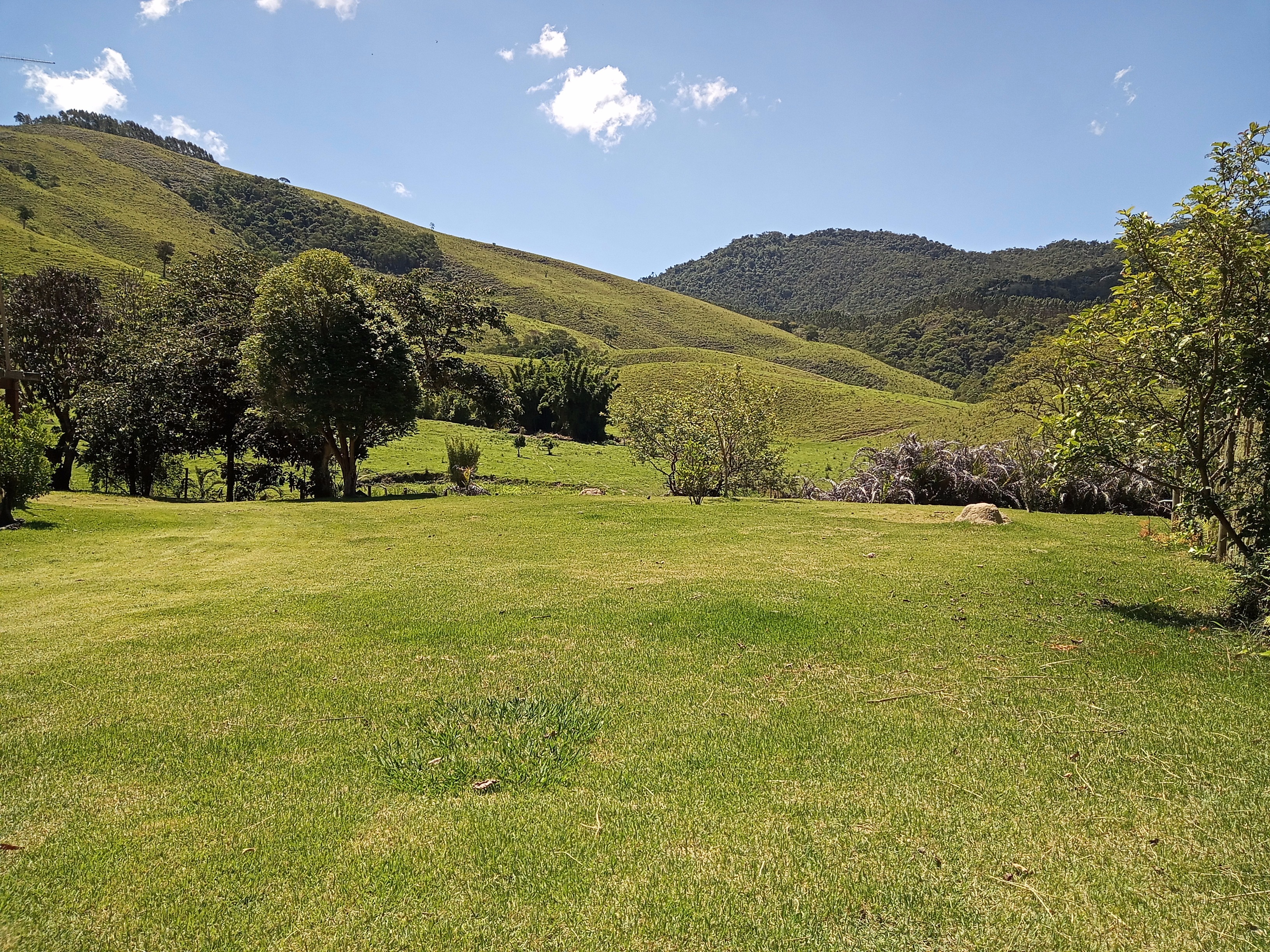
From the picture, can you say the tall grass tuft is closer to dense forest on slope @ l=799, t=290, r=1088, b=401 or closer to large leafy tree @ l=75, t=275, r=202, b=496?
large leafy tree @ l=75, t=275, r=202, b=496

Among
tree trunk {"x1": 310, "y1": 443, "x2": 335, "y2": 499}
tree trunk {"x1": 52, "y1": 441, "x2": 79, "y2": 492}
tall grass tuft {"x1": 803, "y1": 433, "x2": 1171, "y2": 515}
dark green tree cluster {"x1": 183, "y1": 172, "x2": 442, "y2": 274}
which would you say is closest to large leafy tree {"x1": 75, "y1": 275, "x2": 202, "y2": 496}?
tree trunk {"x1": 52, "y1": 441, "x2": 79, "y2": 492}

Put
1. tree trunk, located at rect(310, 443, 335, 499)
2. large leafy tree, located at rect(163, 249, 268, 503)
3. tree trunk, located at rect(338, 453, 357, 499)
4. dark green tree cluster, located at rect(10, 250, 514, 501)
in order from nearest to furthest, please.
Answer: dark green tree cluster, located at rect(10, 250, 514, 501)
tree trunk, located at rect(338, 453, 357, 499)
large leafy tree, located at rect(163, 249, 268, 503)
tree trunk, located at rect(310, 443, 335, 499)

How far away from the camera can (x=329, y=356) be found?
2070 centimetres

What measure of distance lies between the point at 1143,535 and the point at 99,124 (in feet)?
799

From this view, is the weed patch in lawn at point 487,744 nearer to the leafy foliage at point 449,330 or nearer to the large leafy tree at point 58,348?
the leafy foliage at point 449,330

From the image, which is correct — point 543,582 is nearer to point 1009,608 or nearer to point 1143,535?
point 1009,608

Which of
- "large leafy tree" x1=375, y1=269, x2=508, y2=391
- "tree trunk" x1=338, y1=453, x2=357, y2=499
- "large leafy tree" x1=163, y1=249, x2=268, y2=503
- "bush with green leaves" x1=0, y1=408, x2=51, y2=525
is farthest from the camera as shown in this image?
"large leafy tree" x1=375, y1=269, x2=508, y2=391

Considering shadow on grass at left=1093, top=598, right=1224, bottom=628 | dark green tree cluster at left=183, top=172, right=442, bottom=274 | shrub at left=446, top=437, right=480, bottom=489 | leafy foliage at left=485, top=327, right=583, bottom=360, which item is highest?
dark green tree cluster at left=183, top=172, right=442, bottom=274

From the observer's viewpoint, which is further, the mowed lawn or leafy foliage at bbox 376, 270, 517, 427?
leafy foliage at bbox 376, 270, 517, 427

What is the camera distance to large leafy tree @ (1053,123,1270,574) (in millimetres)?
5719

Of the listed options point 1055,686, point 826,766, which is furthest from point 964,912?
point 1055,686

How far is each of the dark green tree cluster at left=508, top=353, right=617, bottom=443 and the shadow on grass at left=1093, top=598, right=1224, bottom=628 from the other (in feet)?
158

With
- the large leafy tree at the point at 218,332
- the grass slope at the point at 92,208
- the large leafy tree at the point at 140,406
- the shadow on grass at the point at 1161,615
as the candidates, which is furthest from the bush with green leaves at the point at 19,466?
the grass slope at the point at 92,208

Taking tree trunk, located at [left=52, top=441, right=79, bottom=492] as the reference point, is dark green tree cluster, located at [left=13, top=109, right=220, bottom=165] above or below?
above
